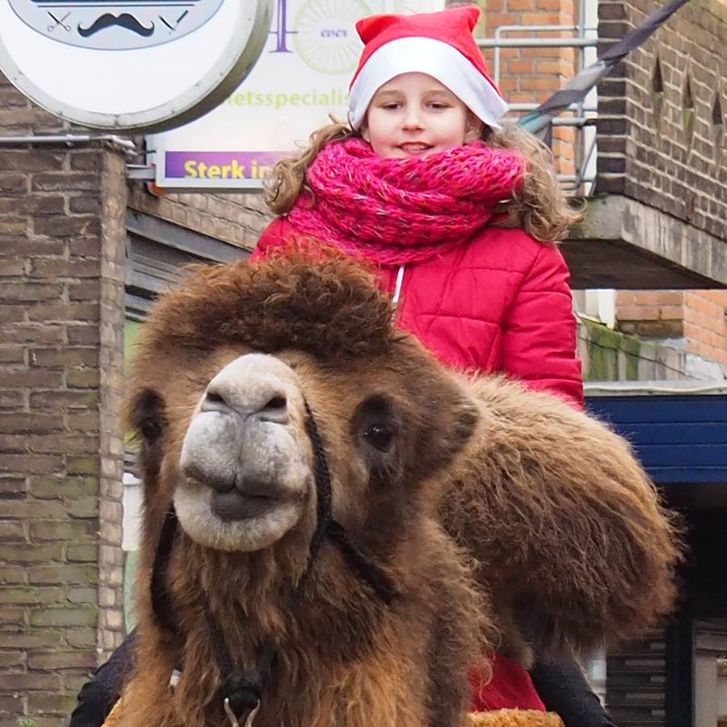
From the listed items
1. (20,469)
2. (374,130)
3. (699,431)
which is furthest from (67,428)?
(374,130)

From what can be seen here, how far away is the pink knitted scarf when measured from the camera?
4.96 meters

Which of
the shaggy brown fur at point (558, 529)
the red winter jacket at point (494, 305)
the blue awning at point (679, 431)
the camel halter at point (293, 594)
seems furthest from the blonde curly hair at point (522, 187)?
the blue awning at point (679, 431)

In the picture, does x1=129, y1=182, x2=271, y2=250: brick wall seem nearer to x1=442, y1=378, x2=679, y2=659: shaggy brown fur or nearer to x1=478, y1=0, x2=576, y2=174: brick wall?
x1=478, y1=0, x2=576, y2=174: brick wall

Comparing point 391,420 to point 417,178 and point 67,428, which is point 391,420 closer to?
point 417,178

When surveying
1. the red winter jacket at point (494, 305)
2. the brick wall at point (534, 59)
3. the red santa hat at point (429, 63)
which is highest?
the brick wall at point (534, 59)

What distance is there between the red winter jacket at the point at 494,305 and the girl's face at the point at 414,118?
0.26 meters

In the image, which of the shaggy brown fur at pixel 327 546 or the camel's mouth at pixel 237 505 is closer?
the camel's mouth at pixel 237 505

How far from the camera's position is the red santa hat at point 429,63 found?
528 cm

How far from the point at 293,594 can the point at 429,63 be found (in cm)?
162

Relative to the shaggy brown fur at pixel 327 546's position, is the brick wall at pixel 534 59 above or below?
above

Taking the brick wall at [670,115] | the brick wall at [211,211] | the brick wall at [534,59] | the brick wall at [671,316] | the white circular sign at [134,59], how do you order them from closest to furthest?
the white circular sign at [134,59], the brick wall at [211,211], the brick wall at [670,115], the brick wall at [534,59], the brick wall at [671,316]

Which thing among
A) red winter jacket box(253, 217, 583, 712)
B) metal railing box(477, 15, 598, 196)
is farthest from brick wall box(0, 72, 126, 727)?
red winter jacket box(253, 217, 583, 712)

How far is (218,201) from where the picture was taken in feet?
45.1

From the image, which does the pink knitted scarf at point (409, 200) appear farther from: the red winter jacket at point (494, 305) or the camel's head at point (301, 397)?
the camel's head at point (301, 397)
